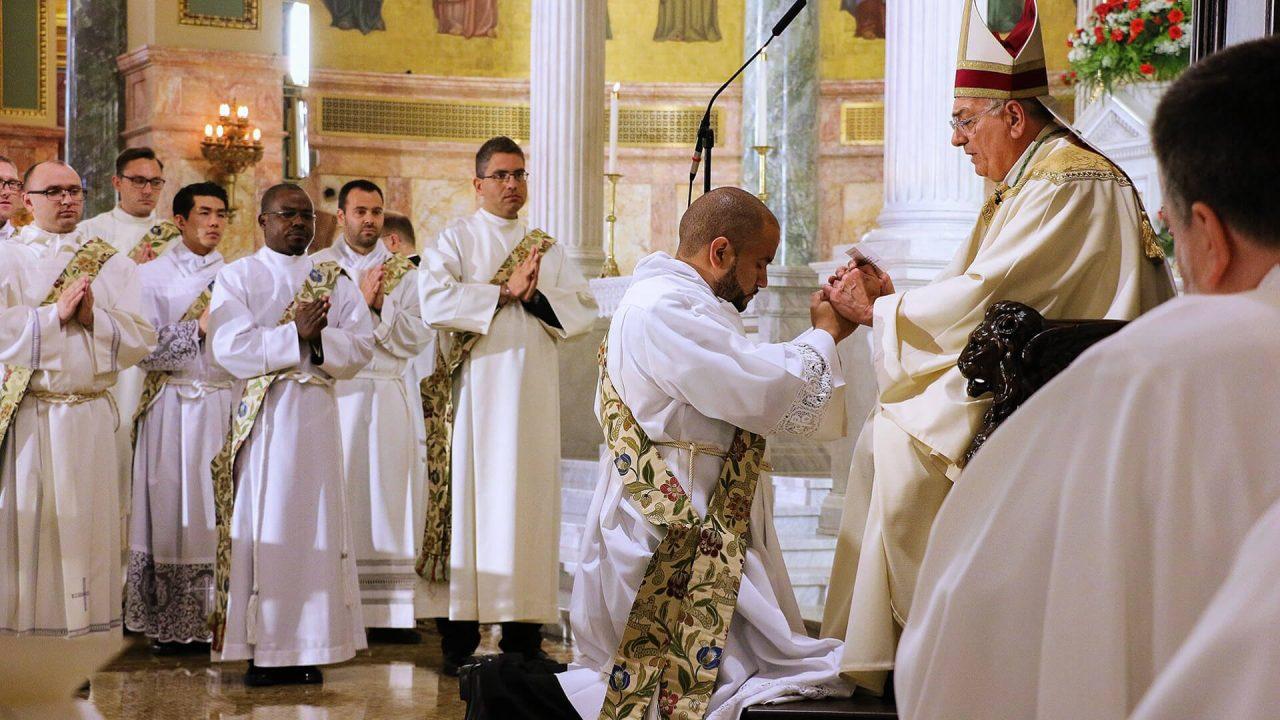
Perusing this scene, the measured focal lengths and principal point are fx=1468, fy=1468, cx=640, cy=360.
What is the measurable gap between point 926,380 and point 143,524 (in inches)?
183

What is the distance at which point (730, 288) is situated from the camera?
3.72m

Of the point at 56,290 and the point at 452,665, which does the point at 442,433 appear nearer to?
the point at 452,665

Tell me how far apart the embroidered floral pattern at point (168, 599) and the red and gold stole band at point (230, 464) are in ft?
3.02

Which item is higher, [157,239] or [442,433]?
[157,239]

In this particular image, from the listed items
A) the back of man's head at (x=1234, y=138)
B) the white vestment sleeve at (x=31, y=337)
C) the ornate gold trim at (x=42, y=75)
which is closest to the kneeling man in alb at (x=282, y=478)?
the white vestment sleeve at (x=31, y=337)

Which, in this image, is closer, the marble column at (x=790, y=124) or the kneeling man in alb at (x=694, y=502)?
the kneeling man in alb at (x=694, y=502)

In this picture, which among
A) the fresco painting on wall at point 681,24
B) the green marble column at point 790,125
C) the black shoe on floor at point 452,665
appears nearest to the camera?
the black shoe on floor at point 452,665

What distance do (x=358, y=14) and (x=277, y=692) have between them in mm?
10934

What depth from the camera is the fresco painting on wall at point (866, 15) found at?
15828 mm

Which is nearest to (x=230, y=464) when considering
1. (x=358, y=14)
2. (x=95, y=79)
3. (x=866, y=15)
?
(x=95, y=79)

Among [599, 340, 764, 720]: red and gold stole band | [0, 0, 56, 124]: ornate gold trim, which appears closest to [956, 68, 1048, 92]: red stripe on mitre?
[599, 340, 764, 720]: red and gold stole band

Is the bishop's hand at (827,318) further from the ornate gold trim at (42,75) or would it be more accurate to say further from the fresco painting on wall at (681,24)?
A: the ornate gold trim at (42,75)

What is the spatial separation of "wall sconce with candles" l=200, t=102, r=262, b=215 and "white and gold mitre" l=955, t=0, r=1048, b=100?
990 cm

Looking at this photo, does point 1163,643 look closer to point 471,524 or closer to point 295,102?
point 471,524
